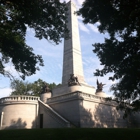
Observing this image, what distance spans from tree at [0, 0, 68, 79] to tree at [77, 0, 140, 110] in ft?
9.80

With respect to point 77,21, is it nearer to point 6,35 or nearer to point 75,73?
point 75,73

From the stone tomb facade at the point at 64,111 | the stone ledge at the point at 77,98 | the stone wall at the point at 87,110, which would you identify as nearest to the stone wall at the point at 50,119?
the stone tomb facade at the point at 64,111

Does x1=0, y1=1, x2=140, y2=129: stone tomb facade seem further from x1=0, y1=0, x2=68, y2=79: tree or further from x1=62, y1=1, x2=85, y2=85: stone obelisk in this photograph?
x1=0, y1=0, x2=68, y2=79: tree

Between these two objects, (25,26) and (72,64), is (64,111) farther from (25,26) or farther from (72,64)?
(25,26)

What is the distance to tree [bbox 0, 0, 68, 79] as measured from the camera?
1234cm

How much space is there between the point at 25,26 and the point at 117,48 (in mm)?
7912

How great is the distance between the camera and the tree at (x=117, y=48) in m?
13.1

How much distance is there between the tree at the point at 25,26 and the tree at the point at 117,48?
2986mm

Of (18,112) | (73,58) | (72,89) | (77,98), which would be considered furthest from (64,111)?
(73,58)

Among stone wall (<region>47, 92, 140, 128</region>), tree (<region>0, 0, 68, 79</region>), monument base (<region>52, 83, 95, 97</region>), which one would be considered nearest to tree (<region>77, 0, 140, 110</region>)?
tree (<region>0, 0, 68, 79</region>)

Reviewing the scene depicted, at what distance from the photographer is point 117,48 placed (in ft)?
47.2

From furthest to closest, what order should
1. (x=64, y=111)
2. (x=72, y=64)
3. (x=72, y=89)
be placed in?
1. (x=72, y=64)
2. (x=72, y=89)
3. (x=64, y=111)

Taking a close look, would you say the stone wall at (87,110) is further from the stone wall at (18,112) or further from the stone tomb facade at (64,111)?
the stone wall at (18,112)

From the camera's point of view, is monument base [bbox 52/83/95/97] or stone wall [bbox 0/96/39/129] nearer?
stone wall [bbox 0/96/39/129]
